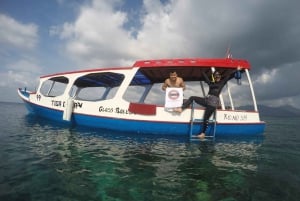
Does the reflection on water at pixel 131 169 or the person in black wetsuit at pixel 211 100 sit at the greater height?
the person in black wetsuit at pixel 211 100

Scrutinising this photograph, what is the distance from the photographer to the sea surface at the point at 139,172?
4.10 m

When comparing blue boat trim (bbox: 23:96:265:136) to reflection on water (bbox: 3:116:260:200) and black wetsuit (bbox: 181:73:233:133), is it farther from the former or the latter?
reflection on water (bbox: 3:116:260:200)

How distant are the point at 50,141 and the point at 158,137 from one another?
176 inches

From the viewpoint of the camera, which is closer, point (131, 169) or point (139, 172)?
point (139, 172)

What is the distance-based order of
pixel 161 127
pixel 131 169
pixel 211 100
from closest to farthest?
pixel 131 169, pixel 211 100, pixel 161 127

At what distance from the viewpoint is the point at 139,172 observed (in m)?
5.34

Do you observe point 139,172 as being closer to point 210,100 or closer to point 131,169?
point 131,169

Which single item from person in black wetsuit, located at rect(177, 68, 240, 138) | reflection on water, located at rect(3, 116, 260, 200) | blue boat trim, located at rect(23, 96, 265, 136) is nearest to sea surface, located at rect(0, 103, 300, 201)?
reflection on water, located at rect(3, 116, 260, 200)

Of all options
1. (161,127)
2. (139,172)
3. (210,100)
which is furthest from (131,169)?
(210,100)

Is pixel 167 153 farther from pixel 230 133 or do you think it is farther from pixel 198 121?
pixel 230 133

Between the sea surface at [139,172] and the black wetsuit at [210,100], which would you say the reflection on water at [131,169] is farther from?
the black wetsuit at [210,100]

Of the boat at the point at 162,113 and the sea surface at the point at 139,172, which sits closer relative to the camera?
the sea surface at the point at 139,172

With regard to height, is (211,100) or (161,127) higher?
(211,100)

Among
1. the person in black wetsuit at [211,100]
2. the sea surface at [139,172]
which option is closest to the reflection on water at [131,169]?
the sea surface at [139,172]
